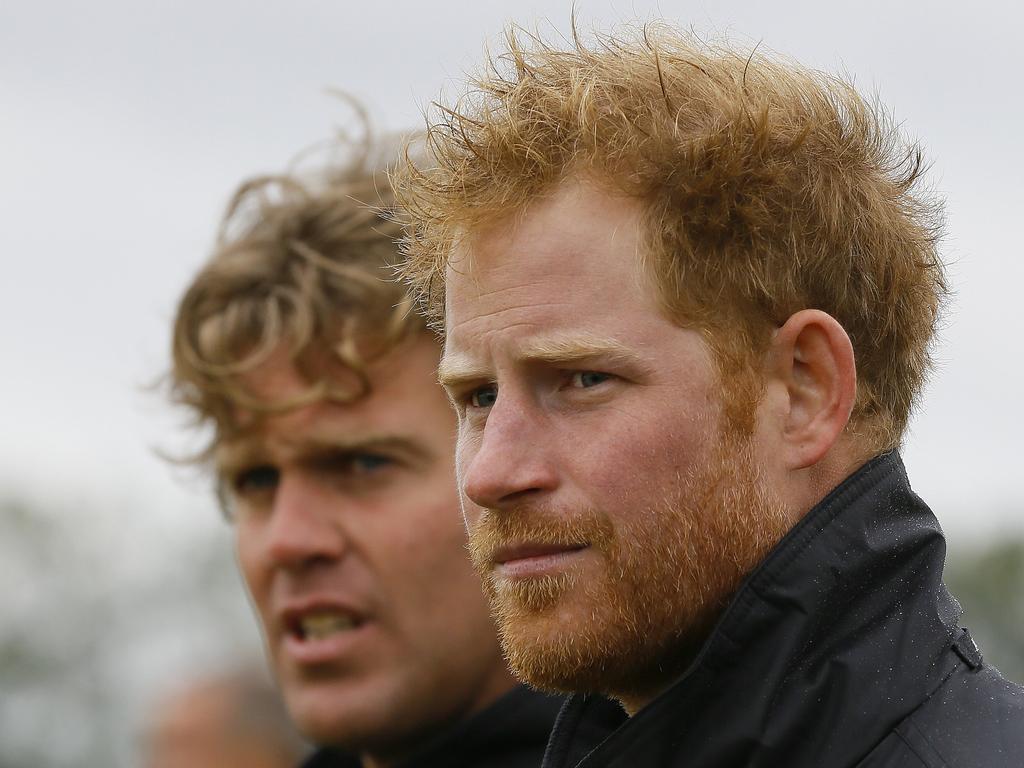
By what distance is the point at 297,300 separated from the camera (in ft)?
17.1

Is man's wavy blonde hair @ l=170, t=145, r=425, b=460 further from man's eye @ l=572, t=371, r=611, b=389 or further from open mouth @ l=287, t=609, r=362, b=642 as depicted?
man's eye @ l=572, t=371, r=611, b=389

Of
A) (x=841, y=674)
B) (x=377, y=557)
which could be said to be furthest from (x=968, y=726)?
(x=377, y=557)

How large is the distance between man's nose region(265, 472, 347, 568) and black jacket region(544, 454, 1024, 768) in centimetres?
214

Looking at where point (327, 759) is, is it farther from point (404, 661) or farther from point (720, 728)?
point (720, 728)

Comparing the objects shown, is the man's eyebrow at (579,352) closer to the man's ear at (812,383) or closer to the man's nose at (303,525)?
the man's ear at (812,383)

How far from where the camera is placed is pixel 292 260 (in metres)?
5.39

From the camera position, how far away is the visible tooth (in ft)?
16.2

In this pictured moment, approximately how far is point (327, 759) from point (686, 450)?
2899mm

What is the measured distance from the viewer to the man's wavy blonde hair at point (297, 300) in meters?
5.11

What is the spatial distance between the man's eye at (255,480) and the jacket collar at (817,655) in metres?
2.44

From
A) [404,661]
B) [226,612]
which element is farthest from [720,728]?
[226,612]

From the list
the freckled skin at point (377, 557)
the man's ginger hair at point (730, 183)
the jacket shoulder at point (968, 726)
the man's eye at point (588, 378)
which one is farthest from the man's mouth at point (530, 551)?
the freckled skin at point (377, 557)

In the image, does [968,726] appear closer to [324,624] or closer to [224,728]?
[324,624]

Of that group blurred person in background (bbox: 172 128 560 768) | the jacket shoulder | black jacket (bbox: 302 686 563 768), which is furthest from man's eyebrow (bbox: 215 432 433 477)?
the jacket shoulder
